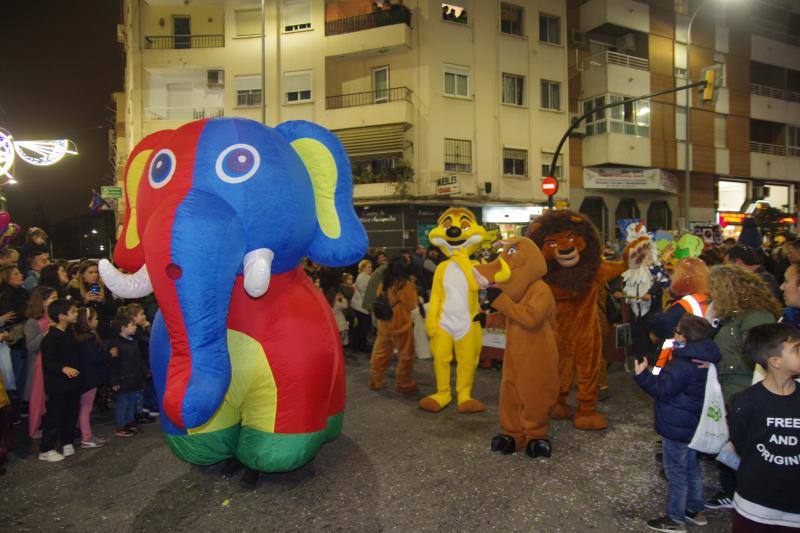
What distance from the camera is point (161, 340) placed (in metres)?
3.70

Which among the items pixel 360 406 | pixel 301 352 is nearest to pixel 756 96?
pixel 360 406

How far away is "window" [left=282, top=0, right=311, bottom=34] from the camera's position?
20031 mm

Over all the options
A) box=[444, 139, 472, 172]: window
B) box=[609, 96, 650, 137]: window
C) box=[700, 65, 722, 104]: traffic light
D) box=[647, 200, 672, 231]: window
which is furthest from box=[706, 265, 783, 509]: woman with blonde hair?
box=[647, 200, 672, 231]: window

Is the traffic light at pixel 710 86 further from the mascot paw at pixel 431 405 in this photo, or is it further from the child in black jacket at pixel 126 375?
the child in black jacket at pixel 126 375

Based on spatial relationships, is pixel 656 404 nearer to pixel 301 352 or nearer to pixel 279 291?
pixel 301 352

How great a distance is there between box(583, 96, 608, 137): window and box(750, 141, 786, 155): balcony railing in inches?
389

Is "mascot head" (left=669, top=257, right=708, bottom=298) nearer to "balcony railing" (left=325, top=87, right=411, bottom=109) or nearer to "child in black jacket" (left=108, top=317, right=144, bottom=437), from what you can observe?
"child in black jacket" (left=108, top=317, right=144, bottom=437)

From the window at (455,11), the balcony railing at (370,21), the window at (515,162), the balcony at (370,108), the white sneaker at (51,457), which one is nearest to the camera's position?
the white sneaker at (51,457)

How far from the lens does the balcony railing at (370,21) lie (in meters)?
19.0

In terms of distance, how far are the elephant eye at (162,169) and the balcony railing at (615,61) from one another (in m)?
20.9

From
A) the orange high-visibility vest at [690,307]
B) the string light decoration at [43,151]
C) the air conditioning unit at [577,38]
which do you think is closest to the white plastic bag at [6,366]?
the orange high-visibility vest at [690,307]

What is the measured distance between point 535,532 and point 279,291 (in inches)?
84.4

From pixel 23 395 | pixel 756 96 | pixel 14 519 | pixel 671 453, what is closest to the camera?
pixel 671 453

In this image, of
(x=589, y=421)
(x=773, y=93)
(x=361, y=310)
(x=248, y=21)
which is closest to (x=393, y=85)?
Result: (x=248, y=21)
